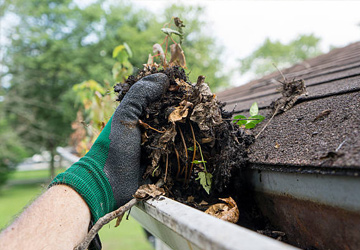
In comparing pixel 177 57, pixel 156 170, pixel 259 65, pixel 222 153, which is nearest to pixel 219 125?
pixel 222 153

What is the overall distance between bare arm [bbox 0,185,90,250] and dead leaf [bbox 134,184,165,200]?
0.60 ft

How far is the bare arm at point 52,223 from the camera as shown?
2.59 feet

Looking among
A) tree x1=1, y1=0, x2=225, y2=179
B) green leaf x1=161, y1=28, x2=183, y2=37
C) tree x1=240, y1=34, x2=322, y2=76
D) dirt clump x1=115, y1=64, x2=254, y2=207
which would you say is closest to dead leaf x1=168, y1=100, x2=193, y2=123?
dirt clump x1=115, y1=64, x2=254, y2=207

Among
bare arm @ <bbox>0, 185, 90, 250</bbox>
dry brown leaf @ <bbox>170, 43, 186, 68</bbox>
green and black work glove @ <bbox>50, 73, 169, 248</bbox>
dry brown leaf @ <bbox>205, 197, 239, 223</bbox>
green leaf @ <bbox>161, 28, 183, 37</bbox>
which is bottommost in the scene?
dry brown leaf @ <bbox>205, 197, 239, 223</bbox>

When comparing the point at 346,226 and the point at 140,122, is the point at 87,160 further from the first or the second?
the point at 346,226

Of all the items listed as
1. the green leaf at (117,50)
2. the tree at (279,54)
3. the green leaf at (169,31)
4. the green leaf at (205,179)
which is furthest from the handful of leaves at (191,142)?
the tree at (279,54)

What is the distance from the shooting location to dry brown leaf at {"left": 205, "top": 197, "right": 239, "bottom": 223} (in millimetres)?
888

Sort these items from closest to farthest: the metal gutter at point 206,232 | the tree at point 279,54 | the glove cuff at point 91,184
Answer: the metal gutter at point 206,232
the glove cuff at point 91,184
the tree at point 279,54

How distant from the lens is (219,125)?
1032mm

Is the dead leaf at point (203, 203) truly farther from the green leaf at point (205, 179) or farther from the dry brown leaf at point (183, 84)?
the dry brown leaf at point (183, 84)

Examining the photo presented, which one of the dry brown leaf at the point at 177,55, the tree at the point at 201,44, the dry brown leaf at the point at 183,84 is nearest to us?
the dry brown leaf at the point at 183,84

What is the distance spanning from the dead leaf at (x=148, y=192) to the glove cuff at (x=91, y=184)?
0.35ft

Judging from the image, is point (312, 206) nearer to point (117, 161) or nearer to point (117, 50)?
point (117, 161)

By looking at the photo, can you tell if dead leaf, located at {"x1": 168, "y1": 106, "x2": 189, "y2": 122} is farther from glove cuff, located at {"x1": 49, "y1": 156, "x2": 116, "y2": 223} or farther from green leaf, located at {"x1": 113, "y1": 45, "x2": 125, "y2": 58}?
green leaf, located at {"x1": 113, "y1": 45, "x2": 125, "y2": 58}
